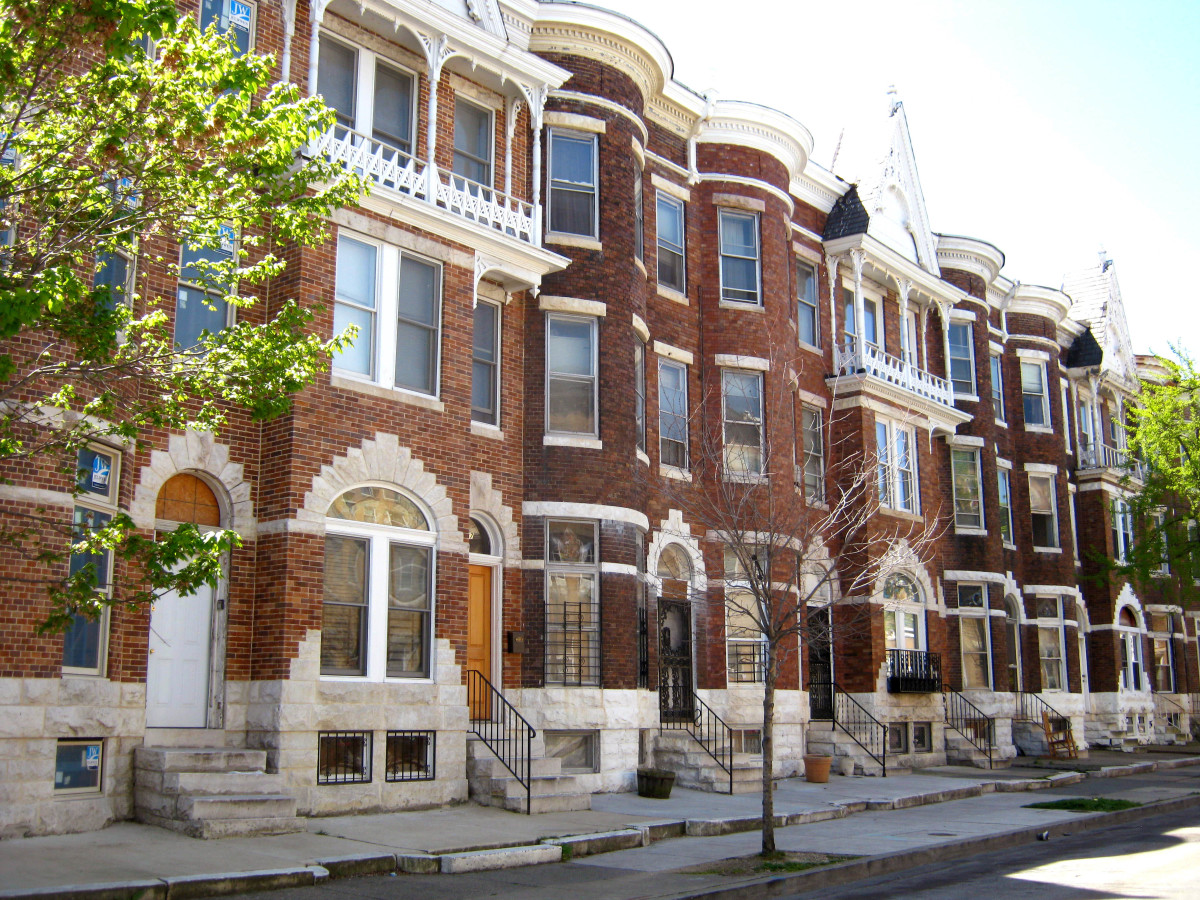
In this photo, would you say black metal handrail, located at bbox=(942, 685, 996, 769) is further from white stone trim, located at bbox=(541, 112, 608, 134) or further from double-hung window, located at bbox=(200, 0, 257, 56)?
double-hung window, located at bbox=(200, 0, 257, 56)

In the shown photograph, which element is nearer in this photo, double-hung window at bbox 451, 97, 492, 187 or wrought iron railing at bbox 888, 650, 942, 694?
double-hung window at bbox 451, 97, 492, 187

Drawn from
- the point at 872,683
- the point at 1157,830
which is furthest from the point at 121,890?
the point at 872,683

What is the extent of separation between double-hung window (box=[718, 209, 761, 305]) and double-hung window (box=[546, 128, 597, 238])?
4.23 metres

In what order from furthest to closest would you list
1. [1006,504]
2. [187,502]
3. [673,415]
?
[1006,504]
[673,415]
[187,502]

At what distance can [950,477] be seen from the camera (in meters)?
30.5

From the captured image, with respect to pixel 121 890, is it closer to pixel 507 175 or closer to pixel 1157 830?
pixel 507 175

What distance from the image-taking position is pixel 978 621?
30.1m

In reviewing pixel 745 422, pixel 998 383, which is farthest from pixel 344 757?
pixel 998 383

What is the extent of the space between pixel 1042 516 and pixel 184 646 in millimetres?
26742

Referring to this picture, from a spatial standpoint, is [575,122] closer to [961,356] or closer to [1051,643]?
[961,356]

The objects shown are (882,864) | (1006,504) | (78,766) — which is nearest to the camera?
(78,766)

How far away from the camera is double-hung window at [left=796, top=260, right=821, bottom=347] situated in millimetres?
26438

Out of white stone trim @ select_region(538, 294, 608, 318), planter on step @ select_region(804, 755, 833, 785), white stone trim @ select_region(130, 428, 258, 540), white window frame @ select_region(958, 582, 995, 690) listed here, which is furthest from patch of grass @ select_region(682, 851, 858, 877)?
white window frame @ select_region(958, 582, 995, 690)

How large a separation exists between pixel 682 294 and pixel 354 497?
9681mm
